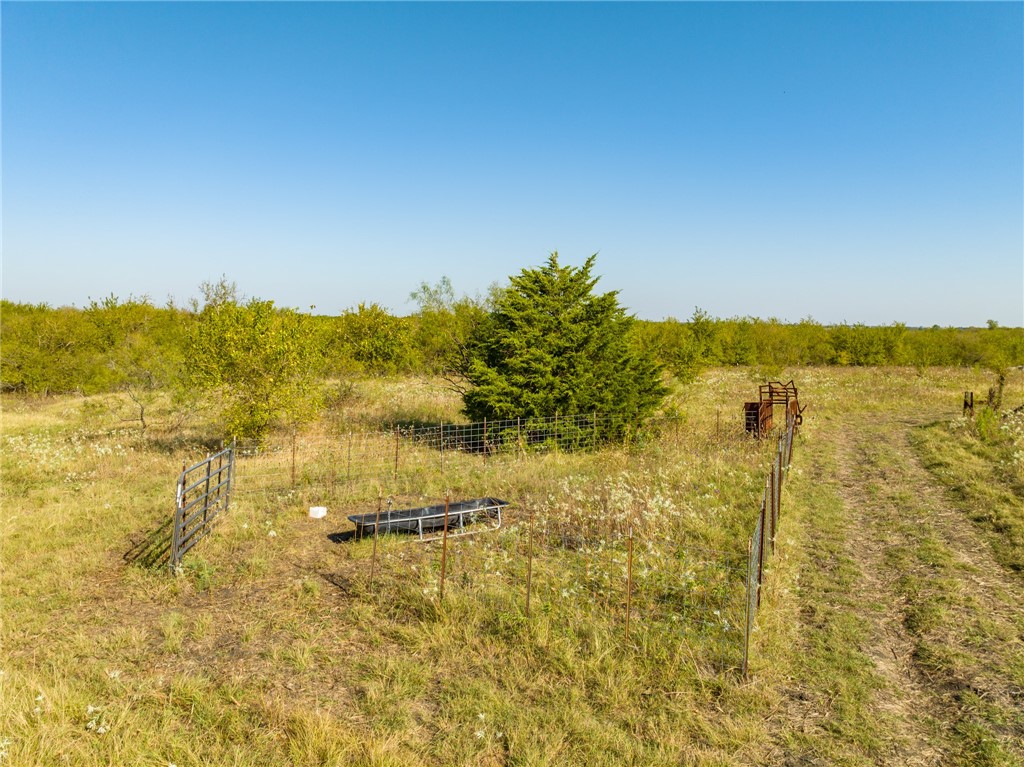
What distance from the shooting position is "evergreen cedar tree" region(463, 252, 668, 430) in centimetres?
1584

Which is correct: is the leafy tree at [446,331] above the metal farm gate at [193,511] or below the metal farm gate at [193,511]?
above

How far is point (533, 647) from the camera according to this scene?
19.6 feet

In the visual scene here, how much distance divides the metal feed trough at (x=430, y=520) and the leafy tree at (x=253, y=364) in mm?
7569

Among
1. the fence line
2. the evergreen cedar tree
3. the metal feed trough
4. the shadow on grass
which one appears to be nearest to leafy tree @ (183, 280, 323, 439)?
the evergreen cedar tree

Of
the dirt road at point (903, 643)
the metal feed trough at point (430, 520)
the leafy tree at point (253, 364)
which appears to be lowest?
the dirt road at point (903, 643)

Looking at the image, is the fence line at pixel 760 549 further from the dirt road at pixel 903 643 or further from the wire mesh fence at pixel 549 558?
the dirt road at pixel 903 643

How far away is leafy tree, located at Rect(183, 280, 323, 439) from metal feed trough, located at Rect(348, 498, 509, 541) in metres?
7.57

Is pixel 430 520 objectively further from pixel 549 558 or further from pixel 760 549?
pixel 760 549

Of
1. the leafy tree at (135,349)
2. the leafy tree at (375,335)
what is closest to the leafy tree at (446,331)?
the leafy tree at (375,335)

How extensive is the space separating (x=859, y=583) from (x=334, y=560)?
7.58 meters

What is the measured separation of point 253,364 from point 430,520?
9099 mm

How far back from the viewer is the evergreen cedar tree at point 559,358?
52.0ft

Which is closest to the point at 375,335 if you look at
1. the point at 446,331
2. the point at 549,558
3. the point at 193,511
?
the point at 446,331

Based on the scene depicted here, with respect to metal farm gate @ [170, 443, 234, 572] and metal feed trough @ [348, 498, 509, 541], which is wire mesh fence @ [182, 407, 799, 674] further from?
metal farm gate @ [170, 443, 234, 572]
